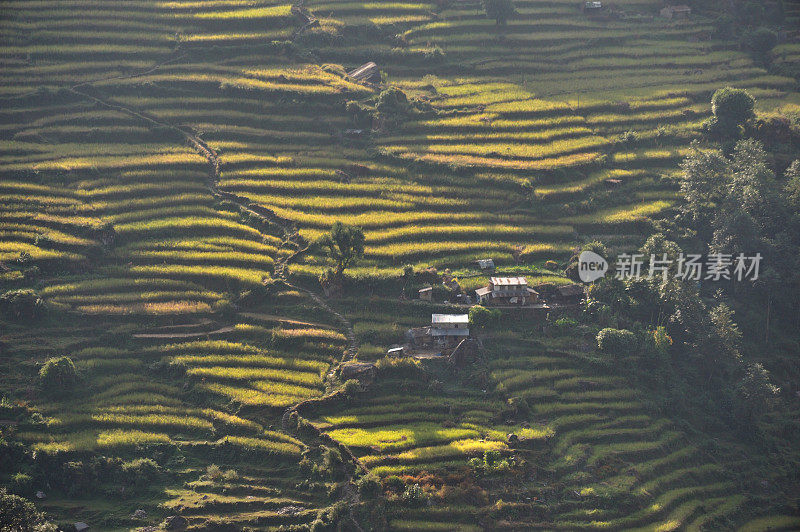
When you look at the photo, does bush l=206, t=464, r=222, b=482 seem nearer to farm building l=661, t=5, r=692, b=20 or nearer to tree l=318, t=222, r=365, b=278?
tree l=318, t=222, r=365, b=278

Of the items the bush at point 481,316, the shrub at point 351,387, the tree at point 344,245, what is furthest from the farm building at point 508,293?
→ the shrub at point 351,387

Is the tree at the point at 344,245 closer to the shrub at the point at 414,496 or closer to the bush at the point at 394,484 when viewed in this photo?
the bush at the point at 394,484

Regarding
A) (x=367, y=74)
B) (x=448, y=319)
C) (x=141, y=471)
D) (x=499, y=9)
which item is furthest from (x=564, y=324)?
(x=499, y=9)

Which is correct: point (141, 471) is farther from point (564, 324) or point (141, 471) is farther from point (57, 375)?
point (564, 324)

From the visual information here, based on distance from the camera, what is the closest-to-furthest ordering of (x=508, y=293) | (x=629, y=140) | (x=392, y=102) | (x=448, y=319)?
(x=448, y=319), (x=508, y=293), (x=629, y=140), (x=392, y=102)

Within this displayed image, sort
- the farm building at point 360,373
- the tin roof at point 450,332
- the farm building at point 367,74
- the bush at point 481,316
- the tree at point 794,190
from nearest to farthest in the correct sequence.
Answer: the farm building at point 360,373, the tin roof at point 450,332, the bush at point 481,316, the tree at point 794,190, the farm building at point 367,74

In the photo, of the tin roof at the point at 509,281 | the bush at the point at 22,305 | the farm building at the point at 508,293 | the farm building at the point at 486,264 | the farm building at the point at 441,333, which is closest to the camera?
the bush at the point at 22,305
